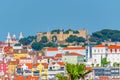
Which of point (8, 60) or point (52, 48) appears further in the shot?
point (52, 48)

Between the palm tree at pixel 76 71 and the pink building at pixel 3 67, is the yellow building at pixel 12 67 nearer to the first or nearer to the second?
the pink building at pixel 3 67

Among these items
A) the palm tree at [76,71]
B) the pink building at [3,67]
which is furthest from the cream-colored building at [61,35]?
the palm tree at [76,71]

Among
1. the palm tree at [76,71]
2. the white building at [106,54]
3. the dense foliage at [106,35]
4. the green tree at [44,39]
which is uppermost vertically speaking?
the dense foliage at [106,35]

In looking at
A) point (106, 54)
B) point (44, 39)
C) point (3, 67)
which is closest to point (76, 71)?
point (3, 67)

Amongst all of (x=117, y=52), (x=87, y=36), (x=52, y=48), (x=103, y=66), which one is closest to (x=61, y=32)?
(x=87, y=36)

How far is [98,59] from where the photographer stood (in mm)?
88375

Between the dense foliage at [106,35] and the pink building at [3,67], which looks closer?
the pink building at [3,67]

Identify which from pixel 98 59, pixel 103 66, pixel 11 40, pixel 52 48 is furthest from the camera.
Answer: pixel 11 40

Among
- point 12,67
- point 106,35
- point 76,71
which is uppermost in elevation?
point 106,35

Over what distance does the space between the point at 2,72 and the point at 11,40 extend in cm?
3957

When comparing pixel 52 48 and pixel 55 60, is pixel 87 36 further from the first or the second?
pixel 55 60

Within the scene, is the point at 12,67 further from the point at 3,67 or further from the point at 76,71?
the point at 76,71

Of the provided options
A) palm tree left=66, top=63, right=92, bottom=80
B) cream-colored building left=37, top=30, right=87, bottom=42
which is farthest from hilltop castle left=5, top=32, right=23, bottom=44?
palm tree left=66, top=63, right=92, bottom=80

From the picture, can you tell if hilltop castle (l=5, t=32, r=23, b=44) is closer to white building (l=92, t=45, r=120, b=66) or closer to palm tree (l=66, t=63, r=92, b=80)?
white building (l=92, t=45, r=120, b=66)
